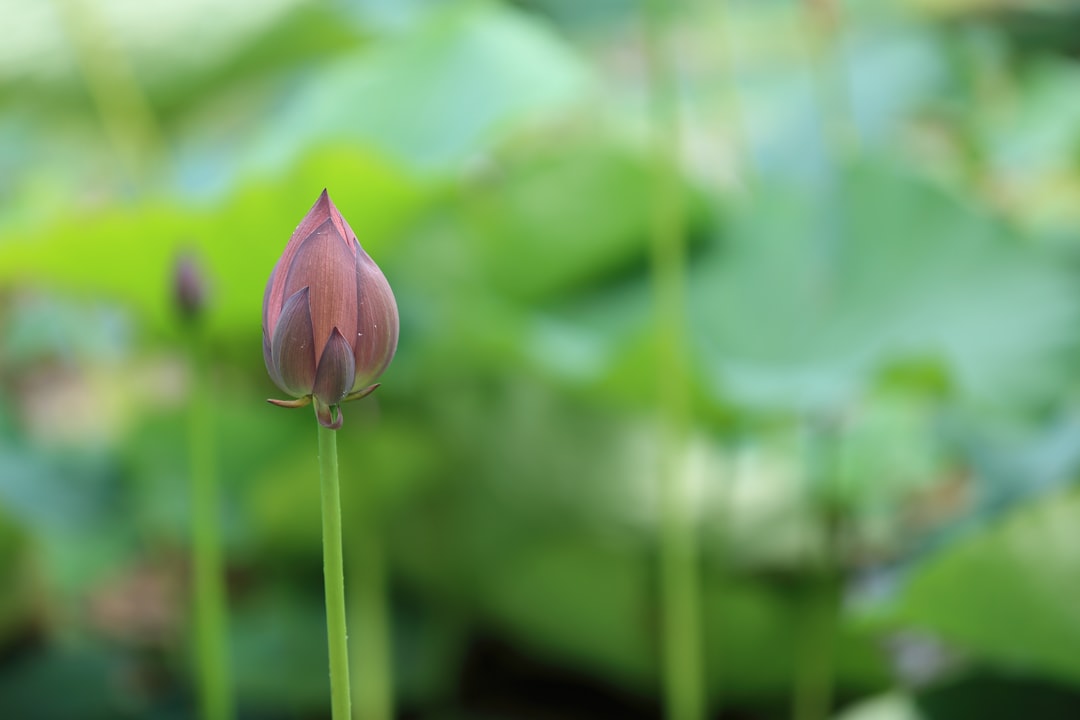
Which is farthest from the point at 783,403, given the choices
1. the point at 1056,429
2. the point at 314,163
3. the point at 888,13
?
the point at 888,13

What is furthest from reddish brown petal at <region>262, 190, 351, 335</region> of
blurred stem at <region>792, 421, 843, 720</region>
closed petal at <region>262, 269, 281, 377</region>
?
blurred stem at <region>792, 421, 843, 720</region>

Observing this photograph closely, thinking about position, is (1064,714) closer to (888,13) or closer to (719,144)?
(719,144)

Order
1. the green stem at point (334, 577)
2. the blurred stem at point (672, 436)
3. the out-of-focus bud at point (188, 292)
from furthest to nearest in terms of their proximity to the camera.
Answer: the blurred stem at point (672, 436) → the out-of-focus bud at point (188, 292) → the green stem at point (334, 577)

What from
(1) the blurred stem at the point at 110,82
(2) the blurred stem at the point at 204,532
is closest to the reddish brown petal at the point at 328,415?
(2) the blurred stem at the point at 204,532

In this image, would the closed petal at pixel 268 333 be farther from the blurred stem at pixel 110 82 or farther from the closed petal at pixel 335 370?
the blurred stem at pixel 110 82

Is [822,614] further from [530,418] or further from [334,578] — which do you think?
[334,578]

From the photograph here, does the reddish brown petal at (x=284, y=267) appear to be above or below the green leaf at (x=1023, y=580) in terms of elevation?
above

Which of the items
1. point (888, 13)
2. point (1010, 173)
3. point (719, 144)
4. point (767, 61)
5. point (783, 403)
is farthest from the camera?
point (767, 61)
